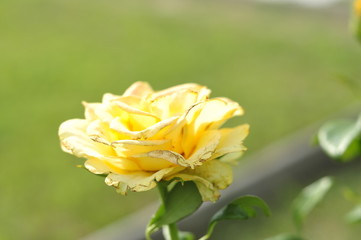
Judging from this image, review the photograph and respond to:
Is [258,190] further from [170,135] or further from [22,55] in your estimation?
[22,55]

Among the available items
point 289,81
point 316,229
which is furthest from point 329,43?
point 316,229

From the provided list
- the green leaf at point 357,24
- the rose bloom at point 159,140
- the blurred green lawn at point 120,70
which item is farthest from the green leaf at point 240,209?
the blurred green lawn at point 120,70

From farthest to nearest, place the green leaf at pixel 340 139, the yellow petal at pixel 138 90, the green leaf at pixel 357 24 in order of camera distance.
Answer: the green leaf at pixel 357 24, the green leaf at pixel 340 139, the yellow petal at pixel 138 90

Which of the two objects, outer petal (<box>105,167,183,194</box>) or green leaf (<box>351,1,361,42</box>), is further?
green leaf (<box>351,1,361,42</box>)

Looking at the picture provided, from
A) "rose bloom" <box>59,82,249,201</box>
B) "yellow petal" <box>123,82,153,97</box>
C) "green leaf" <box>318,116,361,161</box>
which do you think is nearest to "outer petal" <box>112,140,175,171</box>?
"rose bloom" <box>59,82,249,201</box>

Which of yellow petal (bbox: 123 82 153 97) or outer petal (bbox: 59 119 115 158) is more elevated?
yellow petal (bbox: 123 82 153 97)

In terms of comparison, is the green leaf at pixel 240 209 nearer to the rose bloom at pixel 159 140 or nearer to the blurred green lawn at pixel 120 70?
the rose bloom at pixel 159 140

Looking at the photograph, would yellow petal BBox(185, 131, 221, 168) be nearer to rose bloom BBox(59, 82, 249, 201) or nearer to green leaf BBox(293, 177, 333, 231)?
rose bloom BBox(59, 82, 249, 201)
